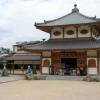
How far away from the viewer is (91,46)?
31516mm

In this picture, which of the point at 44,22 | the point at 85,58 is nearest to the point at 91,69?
the point at 85,58

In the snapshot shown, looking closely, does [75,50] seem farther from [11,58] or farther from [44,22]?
[11,58]

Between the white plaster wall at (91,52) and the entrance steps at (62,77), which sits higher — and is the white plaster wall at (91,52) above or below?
above

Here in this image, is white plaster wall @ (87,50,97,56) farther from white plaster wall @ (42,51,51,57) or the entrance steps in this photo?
white plaster wall @ (42,51,51,57)

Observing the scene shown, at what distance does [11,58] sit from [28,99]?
41.5 m

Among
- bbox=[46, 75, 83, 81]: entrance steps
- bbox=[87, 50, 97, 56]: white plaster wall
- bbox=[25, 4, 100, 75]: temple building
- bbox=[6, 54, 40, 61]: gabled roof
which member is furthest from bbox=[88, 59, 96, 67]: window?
bbox=[6, 54, 40, 61]: gabled roof

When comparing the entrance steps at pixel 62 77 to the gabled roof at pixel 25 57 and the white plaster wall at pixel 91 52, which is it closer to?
the white plaster wall at pixel 91 52

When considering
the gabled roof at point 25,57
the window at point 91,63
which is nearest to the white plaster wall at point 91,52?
the window at point 91,63

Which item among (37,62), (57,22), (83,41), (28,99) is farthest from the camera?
(37,62)

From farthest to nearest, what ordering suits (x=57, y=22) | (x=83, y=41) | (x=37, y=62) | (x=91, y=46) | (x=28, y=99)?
1. (x=37, y=62)
2. (x=57, y=22)
3. (x=83, y=41)
4. (x=91, y=46)
5. (x=28, y=99)

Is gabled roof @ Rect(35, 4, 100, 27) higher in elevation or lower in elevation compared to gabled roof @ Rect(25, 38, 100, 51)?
higher

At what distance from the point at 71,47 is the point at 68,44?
1239mm

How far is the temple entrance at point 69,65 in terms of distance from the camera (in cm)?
3383

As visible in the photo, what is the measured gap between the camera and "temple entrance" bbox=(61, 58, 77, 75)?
111 feet
